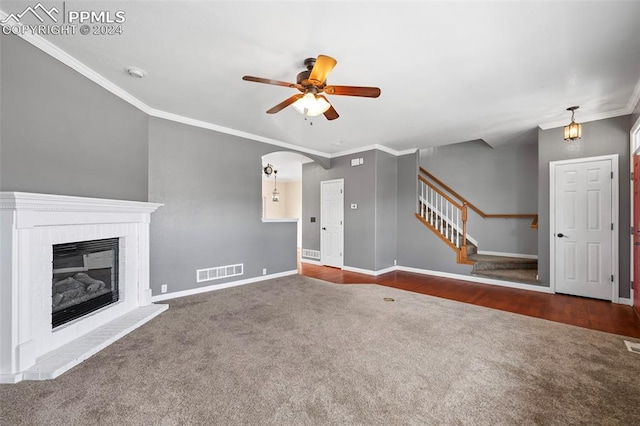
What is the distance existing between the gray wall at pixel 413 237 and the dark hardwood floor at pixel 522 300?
0.34 metres

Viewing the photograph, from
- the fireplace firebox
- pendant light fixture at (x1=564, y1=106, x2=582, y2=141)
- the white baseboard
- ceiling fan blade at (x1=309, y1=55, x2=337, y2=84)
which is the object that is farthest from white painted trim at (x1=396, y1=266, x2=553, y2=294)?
the fireplace firebox

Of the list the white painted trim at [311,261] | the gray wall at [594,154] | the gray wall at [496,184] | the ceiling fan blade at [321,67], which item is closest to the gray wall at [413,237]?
the gray wall at [496,184]

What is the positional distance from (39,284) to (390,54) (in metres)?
3.71

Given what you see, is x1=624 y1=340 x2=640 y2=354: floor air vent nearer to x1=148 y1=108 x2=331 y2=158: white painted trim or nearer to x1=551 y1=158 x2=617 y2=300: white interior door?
x1=551 y1=158 x2=617 y2=300: white interior door

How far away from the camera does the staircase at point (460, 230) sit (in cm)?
529

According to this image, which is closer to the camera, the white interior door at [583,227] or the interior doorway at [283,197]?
the white interior door at [583,227]

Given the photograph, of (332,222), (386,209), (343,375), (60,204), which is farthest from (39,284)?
(386,209)

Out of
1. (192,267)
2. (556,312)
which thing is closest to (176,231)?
(192,267)

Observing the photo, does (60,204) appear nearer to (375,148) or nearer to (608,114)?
(375,148)

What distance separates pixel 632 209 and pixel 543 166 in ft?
3.97

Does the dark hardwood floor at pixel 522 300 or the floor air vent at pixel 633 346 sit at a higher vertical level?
the floor air vent at pixel 633 346

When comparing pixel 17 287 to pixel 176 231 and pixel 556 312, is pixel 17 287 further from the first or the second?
pixel 556 312

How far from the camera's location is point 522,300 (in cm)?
410

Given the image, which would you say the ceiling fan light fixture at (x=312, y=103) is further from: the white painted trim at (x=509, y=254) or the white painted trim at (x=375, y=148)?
the white painted trim at (x=509, y=254)
